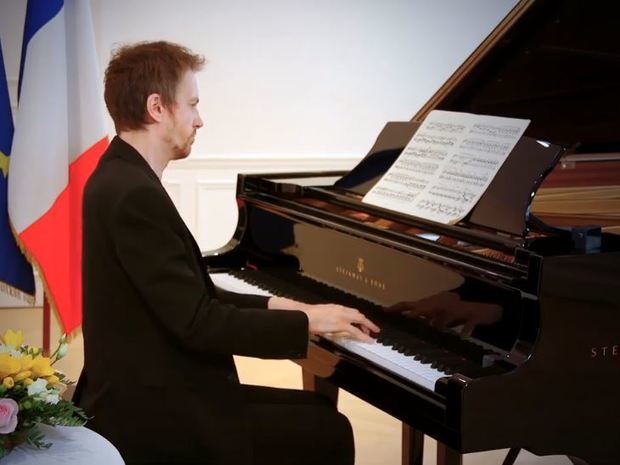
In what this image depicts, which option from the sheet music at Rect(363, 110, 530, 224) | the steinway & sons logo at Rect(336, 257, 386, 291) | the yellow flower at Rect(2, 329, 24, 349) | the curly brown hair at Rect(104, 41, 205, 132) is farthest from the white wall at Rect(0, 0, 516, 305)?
the yellow flower at Rect(2, 329, 24, 349)

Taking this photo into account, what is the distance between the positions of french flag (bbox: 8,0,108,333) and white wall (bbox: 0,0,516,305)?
5.09 ft

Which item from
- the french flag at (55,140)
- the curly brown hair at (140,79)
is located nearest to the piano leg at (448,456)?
the curly brown hair at (140,79)

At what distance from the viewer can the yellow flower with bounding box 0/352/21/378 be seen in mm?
1800

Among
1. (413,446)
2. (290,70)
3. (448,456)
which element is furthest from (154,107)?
(290,70)

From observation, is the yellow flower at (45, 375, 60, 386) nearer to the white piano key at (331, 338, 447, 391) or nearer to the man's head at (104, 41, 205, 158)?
the man's head at (104, 41, 205, 158)

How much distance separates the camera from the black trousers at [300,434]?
217cm

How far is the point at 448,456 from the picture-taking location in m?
2.34

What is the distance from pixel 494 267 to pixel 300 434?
0.61 m

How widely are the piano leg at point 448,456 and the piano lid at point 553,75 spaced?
1.20 m

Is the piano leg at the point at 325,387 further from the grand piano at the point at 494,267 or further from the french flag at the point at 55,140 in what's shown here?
the french flag at the point at 55,140

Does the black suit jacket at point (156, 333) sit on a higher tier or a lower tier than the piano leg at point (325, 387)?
higher

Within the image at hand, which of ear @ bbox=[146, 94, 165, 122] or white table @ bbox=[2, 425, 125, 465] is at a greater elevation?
ear @ bbox=[146, 94, 165, 122]

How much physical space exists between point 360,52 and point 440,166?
11.5 ft

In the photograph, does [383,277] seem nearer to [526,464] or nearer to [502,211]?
[502,211]
